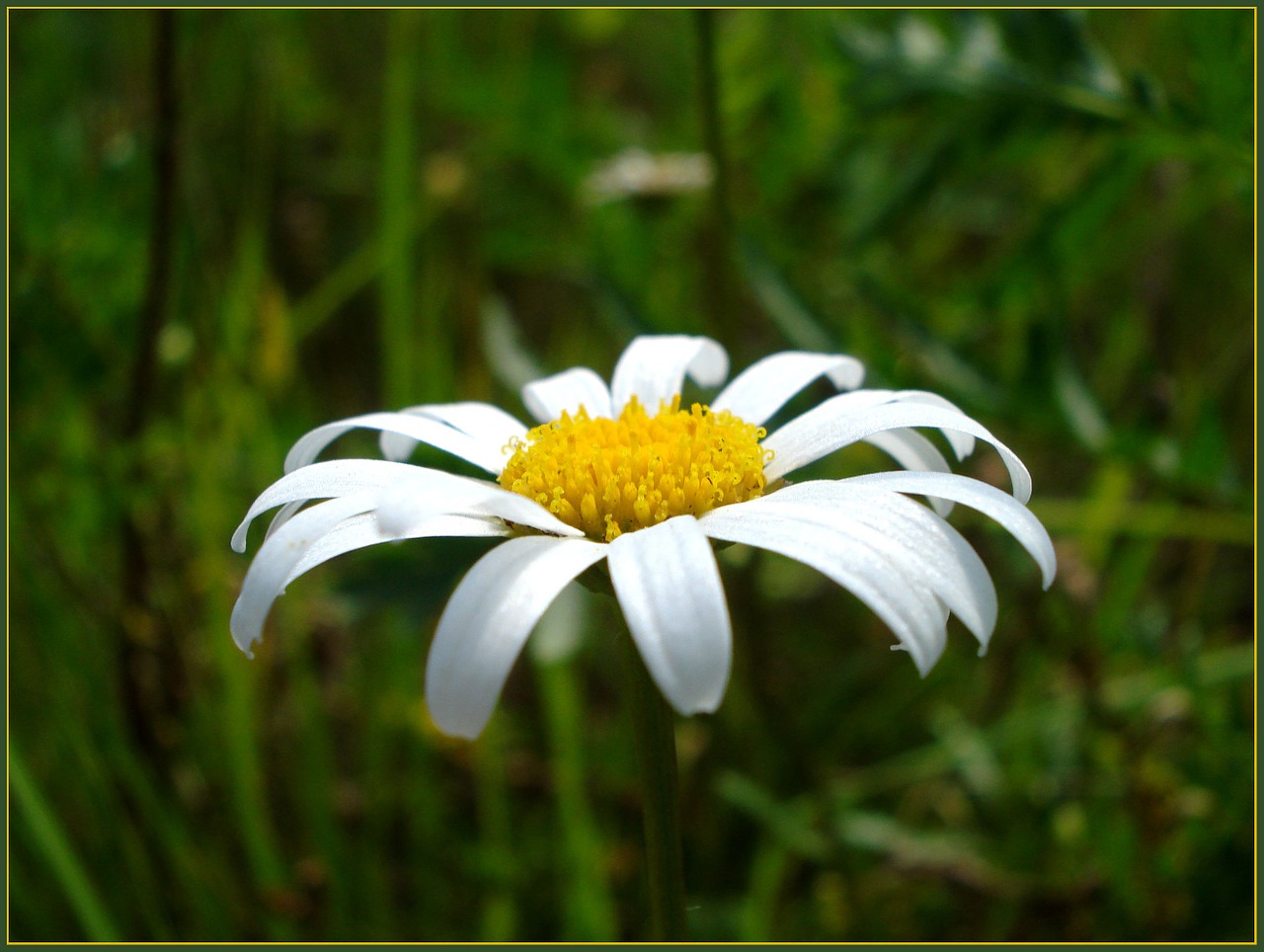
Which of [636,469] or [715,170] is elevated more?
[715,170]

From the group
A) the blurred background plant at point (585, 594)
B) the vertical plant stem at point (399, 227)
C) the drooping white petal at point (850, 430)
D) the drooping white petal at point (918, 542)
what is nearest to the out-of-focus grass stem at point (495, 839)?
the blurred background plant at point (585, 594)

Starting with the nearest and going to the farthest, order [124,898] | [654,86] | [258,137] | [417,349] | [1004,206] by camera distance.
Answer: [124,898]
[258,137]
[417,349]
[1004,206]
[654,86]

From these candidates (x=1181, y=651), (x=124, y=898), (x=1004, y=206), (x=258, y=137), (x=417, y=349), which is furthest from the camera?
(x=1004, y=206)

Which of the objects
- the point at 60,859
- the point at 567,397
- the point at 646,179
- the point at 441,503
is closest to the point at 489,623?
the point at 441,503

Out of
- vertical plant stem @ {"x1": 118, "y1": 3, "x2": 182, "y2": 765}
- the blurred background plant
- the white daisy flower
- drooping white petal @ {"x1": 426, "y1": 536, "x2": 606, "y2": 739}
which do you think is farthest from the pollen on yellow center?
vertical plant stem @ {"x1": 118, "y1": 3, "x2": 182, "y2": 765}

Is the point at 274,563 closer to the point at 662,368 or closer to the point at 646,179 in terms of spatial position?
the point at 662,368

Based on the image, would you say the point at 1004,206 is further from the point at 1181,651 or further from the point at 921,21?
the point at 1181,651

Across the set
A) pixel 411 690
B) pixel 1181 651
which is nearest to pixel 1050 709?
pixel 1181 651
